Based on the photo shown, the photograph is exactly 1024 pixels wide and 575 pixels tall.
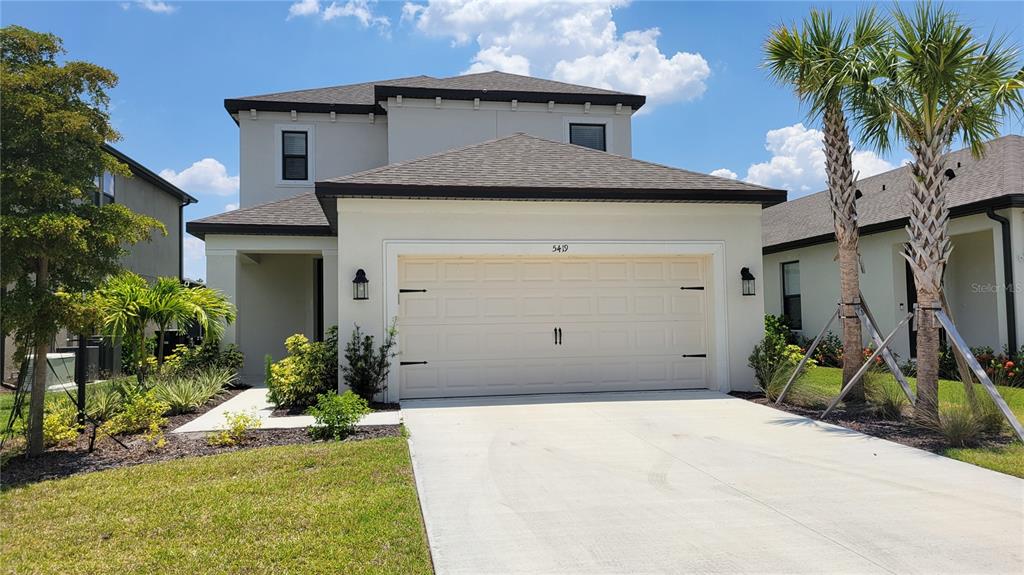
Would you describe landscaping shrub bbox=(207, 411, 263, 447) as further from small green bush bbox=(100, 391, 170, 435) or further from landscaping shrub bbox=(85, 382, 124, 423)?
landscaping shrub bbox=(85, 382, 124, 423)

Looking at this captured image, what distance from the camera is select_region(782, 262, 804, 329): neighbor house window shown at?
17562 millimetres

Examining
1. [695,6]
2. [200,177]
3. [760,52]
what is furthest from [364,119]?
[760,52]

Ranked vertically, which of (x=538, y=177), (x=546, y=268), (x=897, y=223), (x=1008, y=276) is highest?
(x=538, y=177)

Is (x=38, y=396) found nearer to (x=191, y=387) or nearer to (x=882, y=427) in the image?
(x=191, y=387)

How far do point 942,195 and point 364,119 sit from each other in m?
14.0

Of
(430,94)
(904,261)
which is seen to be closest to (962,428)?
(904,261)

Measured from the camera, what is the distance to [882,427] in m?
8.02

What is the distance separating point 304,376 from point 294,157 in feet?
31.0

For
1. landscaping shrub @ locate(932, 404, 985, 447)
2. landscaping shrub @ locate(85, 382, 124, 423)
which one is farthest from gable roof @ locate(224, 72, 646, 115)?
landscaping shrub @ locate(932, 404, 985, 447)

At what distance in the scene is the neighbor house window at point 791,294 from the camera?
17.6 m

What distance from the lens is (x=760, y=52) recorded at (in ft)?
32.0

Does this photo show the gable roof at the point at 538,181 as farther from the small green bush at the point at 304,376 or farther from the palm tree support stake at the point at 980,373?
the palm tree support stake at the point at 980,373

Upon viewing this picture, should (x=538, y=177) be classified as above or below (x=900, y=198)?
below

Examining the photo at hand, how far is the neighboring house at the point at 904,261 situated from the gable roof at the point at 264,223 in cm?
1233
